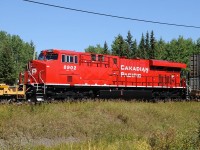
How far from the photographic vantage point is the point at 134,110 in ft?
66.0

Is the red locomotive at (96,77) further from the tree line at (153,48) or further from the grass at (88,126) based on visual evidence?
the tree line at (153,48)

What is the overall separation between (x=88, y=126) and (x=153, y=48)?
284 feet

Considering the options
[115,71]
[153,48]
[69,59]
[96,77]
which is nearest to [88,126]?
[69,59]

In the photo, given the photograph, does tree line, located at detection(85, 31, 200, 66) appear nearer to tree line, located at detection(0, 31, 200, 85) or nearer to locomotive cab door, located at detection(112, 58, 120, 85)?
tree line, located at detection(0, 31, 200, 85)

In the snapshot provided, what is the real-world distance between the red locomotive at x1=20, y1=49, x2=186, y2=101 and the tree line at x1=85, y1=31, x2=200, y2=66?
64874 mm

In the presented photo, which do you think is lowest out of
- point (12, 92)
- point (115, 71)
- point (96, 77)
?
point (12, 92)

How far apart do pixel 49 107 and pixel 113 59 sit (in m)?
10.2

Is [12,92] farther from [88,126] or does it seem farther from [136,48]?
[136,48]

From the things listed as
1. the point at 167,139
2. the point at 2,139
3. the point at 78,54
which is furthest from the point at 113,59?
the point at 167,139

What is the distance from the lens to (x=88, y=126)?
16375 mm

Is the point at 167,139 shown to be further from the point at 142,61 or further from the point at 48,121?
the point at 142,61

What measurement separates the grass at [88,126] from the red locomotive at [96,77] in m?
3.83

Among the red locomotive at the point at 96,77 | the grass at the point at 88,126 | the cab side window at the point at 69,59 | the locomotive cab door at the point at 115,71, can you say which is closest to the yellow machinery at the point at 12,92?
the red locomotive at the point at 96,77

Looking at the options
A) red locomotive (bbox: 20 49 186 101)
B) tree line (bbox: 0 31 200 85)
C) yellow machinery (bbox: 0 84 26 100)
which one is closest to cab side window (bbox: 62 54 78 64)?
red locomotive (bbox: 20 49 186 101)
